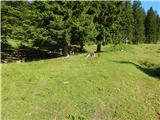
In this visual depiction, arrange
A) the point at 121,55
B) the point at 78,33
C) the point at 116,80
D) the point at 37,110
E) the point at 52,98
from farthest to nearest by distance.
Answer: the point at 78,33 → the point at 121,55 → the point at 116,80 → the point at 52,98 → the point at 37,110

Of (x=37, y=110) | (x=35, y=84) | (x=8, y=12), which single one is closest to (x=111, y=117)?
(x=37, y=110)

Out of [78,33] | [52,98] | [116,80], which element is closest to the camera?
[52,98]

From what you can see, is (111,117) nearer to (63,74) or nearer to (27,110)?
(27,110)

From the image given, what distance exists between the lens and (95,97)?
19750 mm

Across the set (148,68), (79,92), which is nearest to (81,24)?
(148,68)

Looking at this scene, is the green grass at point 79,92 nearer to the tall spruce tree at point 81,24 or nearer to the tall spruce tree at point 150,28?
the tall spruce tree at point 81,24

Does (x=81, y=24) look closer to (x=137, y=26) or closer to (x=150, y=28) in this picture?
(x=137, y=26)

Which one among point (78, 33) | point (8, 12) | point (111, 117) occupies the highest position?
point (8, 12)

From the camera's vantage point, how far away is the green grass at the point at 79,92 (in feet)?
56.7

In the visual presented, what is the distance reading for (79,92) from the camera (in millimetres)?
→ 20188

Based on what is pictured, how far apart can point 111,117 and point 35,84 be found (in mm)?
5701

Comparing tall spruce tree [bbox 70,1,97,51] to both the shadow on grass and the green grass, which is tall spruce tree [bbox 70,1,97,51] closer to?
the shadow on grass

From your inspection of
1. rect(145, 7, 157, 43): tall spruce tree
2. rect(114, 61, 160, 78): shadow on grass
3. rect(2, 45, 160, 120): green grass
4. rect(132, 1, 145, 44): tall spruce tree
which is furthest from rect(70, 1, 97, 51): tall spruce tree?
rect(145, 7, 157, 43): tall spruce tree

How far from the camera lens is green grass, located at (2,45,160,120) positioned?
56.7ft
